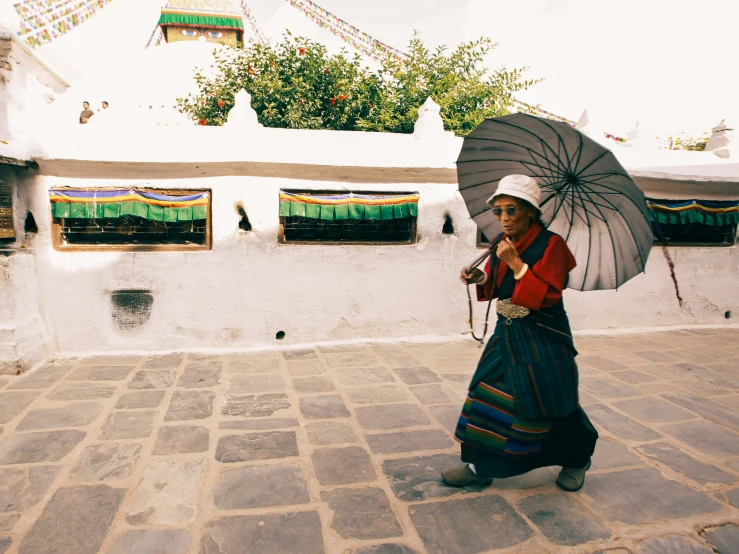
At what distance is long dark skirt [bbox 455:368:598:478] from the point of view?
8.43ft

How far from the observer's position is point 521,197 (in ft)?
7.93

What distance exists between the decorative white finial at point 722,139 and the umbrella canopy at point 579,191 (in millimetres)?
7128

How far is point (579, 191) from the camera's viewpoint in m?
2.67

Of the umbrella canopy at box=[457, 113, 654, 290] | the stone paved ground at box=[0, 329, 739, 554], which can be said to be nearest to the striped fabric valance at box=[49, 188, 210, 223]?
the stone paved ground at box=[0, 329, 739, 554]

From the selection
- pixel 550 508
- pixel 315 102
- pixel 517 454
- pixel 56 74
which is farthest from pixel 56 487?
pixel 315 102

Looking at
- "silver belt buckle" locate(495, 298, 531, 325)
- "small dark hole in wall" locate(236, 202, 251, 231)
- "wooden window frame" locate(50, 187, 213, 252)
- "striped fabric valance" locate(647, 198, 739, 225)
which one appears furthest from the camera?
"striped fabric valance" locate(647, 198, 739, 225)

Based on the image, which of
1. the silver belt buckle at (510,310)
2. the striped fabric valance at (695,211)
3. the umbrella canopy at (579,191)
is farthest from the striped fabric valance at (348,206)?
the striped fabric valance at (695,211)

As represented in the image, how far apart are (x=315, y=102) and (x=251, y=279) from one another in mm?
7587

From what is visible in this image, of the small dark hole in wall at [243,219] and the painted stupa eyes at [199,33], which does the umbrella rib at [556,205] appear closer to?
the small dark hole in wall at [243,219]

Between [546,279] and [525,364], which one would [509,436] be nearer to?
[525,364]

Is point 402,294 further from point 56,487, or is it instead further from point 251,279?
point 56,487

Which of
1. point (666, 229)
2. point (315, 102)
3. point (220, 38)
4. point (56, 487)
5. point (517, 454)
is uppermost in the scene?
point (220, 38)

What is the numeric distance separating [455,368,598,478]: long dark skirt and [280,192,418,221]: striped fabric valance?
3.72m

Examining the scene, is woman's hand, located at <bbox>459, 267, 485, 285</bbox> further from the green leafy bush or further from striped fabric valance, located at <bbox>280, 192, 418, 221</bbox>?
the green leafy bush
